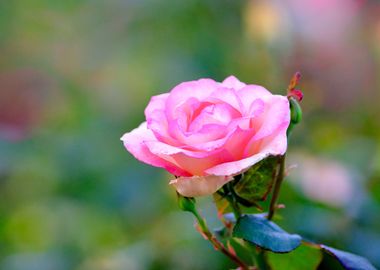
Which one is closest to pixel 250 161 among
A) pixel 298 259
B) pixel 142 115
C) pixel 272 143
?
pixel 272 143

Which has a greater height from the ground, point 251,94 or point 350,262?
point 251,94

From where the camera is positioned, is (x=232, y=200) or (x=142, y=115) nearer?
(x=232, y=200)

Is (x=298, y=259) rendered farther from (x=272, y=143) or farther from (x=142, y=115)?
(x=142, y=115)

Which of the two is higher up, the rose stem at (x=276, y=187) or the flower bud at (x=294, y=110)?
the flower bud at (x=294, y=110)

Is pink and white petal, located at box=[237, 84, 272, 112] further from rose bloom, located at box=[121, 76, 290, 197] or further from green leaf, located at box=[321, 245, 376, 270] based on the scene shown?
green leaf, located at box=[321, 245, 376, 270]

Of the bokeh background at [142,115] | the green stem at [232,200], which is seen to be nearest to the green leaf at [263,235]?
the green stem at [232,200]

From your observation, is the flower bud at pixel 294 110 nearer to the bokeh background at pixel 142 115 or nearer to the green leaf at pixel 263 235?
the green leaf at pixel 263 235

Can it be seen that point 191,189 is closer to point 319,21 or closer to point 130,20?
point 319,21

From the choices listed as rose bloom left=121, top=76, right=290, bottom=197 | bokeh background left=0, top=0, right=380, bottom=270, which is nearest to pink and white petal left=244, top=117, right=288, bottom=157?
rose bloom left=121, top=76, right=290, bottom=197
